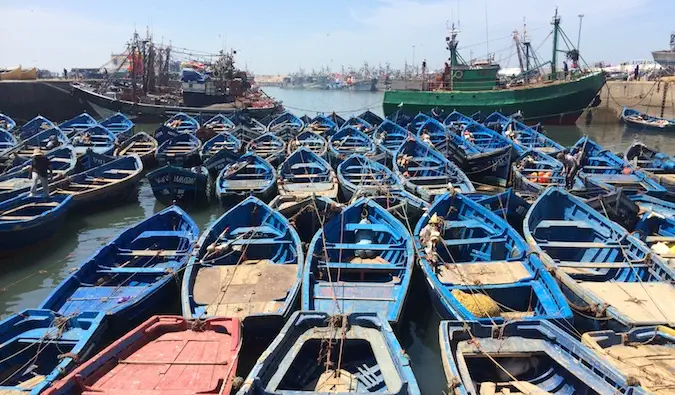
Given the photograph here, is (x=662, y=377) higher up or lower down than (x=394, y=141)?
lower down

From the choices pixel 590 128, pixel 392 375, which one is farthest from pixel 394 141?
pixel 590 128

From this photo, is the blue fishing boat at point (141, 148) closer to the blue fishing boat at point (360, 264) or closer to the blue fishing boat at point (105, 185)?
the blue fishing boat at point (105, 185)

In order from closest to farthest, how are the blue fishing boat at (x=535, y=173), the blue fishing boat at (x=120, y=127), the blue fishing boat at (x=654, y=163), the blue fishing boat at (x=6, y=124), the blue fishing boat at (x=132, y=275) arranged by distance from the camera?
the blue fishing boat at (x=132, y=275)
the blue fishing boat at (x=535, y=173)
the blue fishing boat at (x=654, y=163)
the blue fishing boat at (x=120, y=127)
the blue fishing boat at (x=6, y=124)

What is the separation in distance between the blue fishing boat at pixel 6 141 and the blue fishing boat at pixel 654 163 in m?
31.5

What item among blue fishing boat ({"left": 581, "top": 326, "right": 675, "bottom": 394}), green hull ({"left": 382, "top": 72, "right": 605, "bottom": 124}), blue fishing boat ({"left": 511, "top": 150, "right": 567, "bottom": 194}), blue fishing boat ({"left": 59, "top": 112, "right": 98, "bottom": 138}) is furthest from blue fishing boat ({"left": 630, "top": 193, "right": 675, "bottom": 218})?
blue fishing boat ({"left": 59, "top": 112, "right": 98, "bottom": 138})

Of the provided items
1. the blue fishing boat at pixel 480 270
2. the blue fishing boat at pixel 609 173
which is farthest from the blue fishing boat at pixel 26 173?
the blue fishing boat at pixel 609 173

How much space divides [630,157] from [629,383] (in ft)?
63.2

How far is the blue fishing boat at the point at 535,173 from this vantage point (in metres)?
17.2

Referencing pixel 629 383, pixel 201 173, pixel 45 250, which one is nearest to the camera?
pixel 629 383

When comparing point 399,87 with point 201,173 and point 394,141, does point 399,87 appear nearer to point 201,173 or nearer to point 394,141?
point 394,141

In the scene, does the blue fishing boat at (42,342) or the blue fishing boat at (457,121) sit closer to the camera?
the blue fishing boat at (42,342)

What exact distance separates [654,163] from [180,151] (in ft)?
79.4

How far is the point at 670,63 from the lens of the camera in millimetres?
71562

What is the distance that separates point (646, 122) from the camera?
37.3m
